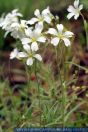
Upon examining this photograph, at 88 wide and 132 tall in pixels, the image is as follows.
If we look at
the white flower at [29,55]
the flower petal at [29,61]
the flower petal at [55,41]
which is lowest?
the flower petal at [29,61]

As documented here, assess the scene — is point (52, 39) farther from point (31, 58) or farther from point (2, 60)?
point (2, 60)

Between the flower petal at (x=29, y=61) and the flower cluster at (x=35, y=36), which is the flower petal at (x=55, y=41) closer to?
the flower cluster at (x=35, y=36)

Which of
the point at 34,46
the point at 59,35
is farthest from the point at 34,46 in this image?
the point at 59,35

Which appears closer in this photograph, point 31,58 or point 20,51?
point 31,58

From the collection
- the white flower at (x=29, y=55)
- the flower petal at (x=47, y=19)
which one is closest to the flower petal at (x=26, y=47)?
the white flower at (x=29, y=55)

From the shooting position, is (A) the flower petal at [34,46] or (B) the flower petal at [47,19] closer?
(A) the flower petal at [34,46]

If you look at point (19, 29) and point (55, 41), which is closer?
point (55, 41)

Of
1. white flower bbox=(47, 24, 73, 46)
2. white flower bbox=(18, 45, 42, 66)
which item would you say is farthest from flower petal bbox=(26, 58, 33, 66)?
white flower bbox=(47, 24, 73, 46)

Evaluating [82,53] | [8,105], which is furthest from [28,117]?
[82,53]

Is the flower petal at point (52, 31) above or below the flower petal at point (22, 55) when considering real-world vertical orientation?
above

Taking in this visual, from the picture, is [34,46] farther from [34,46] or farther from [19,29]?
[19,29]

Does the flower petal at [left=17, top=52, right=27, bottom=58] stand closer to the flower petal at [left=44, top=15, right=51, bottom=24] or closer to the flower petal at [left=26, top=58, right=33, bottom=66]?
the flower petal at [left=26, top=58, right=33, bottom=66]
